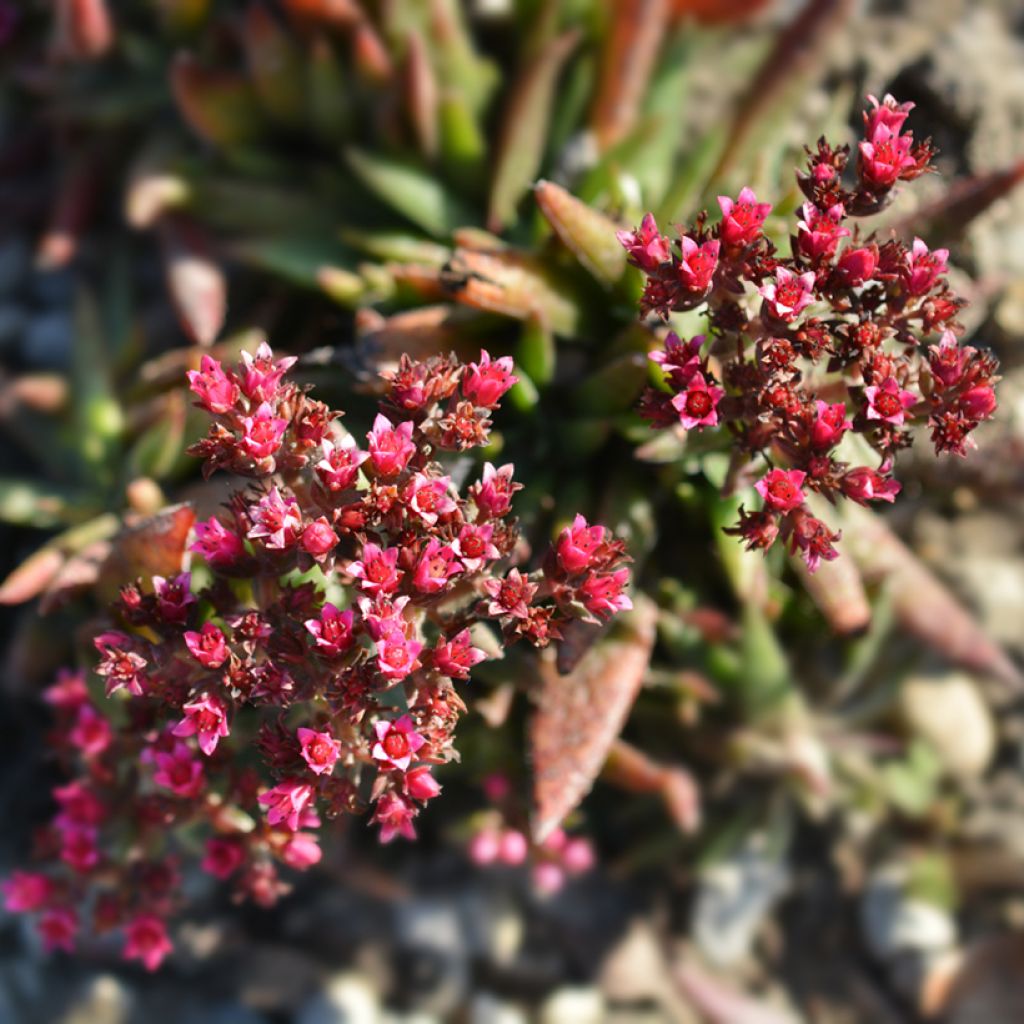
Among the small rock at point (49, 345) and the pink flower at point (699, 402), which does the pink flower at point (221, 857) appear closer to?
the pink flower at point (699, 402)

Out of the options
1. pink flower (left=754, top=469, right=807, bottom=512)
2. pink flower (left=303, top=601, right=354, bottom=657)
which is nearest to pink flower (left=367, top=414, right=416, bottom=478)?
pink flower (left=303, top=601, right=354, bottom=657)

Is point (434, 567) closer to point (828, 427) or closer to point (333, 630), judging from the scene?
point (333, 630)

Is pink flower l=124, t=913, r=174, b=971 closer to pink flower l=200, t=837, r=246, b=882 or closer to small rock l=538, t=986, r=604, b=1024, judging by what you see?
pink flower l=200, t=837, r=246, b=882

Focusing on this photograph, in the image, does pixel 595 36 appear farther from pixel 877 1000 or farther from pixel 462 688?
pixel 877 1000

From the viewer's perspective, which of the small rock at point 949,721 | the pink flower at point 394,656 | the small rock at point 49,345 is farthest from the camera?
the small rock at point 49,345

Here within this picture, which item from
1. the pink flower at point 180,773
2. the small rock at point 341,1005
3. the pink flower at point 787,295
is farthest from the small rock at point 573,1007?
the pink flower at point 787,295

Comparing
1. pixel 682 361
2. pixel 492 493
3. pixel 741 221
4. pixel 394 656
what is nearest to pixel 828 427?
pixel 682 361
